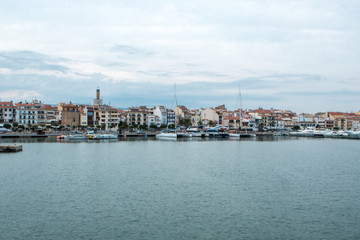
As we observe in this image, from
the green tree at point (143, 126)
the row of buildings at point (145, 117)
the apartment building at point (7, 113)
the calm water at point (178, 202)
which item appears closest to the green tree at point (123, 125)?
the row of buildings at point (145, 117)

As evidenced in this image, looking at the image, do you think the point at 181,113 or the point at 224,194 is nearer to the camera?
the point at 224,194

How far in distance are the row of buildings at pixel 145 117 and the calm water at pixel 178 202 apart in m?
62.0

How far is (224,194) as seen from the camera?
24719mm

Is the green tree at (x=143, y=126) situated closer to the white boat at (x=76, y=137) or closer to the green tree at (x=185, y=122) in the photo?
the green tree at (x=185, y=122)

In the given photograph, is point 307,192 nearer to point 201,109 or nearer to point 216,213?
point 216,213

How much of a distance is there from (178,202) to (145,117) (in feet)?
342

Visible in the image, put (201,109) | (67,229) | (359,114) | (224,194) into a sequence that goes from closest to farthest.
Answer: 1. (67,229)
2. (224,194)
3. (201,109)
4. (359,114)

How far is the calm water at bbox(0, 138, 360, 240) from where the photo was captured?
17516 millimetres

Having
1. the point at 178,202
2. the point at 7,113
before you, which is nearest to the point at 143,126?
the point at 7,113

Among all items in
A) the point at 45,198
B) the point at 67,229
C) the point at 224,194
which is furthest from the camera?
the point at 224,194

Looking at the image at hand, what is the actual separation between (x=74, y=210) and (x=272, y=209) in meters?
11.4

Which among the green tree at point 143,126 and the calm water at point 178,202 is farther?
the green tree at point 143,126

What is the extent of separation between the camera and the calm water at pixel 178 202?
17.5 meters

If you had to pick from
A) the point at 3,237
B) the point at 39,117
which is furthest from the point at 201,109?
the point at 3,237
